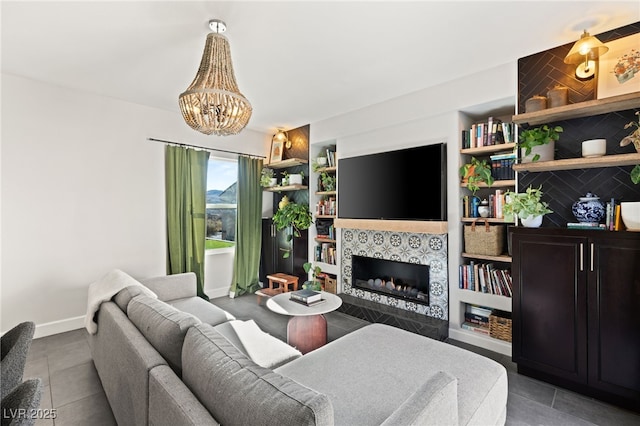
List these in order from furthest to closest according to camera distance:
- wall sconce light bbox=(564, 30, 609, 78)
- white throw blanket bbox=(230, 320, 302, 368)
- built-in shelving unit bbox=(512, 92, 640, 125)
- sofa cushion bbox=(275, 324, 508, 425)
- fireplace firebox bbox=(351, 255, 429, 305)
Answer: fireplace firebox bbox=(351, 255, 429, 305), wall sconce light bbox=(564, 30, 609, 78), built-in shelving unit bbox=(512, 92, 640, 125), white throw blanket bbox=(230, 320, 302, 368), sofa cushion bbox=(275, 324, 508, 425)

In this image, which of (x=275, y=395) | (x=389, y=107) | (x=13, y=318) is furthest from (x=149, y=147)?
(x=275, y=395)

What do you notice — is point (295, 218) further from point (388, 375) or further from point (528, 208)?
point (388, 375)

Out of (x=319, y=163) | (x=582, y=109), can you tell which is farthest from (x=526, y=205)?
(x=319, y=163)

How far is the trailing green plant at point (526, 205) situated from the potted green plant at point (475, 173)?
0.41m

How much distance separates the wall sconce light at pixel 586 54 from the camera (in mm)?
2146

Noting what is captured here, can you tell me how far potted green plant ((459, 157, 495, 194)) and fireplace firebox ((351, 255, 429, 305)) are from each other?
3.27ft

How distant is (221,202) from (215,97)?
2.92 meters

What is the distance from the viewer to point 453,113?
9.98ft

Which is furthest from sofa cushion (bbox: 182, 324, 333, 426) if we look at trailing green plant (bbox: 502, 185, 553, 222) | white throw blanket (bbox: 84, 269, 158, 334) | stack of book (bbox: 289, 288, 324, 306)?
trailing green plant (bbox: 502, 185, 553, 222)

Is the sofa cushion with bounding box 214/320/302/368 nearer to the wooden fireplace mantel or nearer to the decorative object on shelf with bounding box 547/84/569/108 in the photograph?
the wooden fireplace mantel

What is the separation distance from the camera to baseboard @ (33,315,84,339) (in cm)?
307

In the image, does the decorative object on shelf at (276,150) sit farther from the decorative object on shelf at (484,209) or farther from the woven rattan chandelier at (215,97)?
the decorative object on shelf at (484,209)

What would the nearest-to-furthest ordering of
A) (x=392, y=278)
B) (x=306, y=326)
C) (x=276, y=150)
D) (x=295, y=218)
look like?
(x=306, y=326)
(x=392, y=278)
(x=295, y=218)
(x=276, y=150)

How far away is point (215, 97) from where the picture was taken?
189cm
